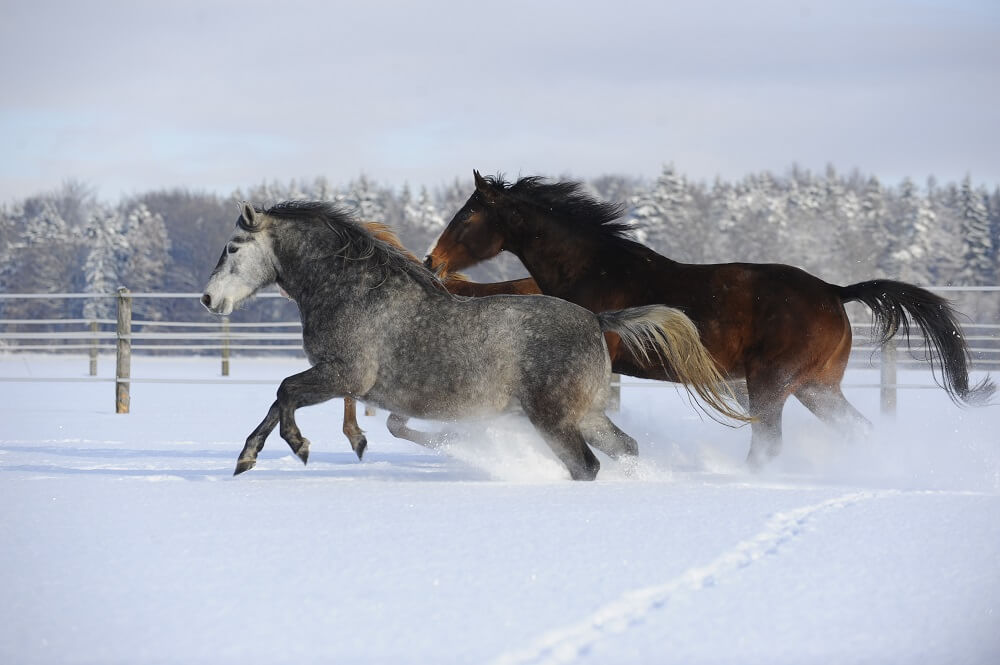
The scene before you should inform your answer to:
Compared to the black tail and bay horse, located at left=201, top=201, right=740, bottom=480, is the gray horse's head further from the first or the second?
the black tail

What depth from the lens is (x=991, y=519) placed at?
426 centimetres

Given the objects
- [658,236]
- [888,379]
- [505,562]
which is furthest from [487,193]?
[658,236]

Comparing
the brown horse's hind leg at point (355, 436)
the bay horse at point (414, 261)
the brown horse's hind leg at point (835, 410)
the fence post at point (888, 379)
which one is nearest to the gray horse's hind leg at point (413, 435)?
the bay horse at point (414, 261)

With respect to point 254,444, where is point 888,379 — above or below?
below

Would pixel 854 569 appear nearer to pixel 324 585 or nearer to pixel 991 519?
pixel 991 519

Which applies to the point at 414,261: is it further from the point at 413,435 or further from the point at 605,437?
the point at 413,435

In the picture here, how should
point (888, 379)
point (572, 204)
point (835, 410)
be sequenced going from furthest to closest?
point (888, 379) → point (572, 204) → point (835, 410)

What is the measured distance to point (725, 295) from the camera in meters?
6.28

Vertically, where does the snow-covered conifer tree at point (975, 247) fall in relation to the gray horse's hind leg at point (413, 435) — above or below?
above

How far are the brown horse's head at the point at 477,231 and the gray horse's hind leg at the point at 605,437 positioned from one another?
1.79 meters

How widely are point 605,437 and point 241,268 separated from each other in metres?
2.25

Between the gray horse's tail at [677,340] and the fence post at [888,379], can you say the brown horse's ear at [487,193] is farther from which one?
the fence post at [888,379]

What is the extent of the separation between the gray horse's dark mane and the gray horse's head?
0.17m

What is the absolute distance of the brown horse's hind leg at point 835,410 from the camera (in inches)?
256
